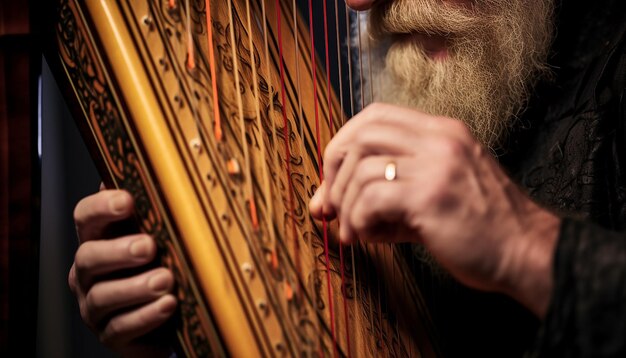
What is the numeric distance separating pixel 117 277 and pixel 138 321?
9 centimetres

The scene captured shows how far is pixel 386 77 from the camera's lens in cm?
128

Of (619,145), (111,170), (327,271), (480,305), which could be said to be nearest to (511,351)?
(480,305)

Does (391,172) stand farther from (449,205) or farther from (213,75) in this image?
(213,75)

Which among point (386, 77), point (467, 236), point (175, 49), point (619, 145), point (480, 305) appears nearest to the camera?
point (467, 236)

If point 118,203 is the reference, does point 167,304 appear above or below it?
below

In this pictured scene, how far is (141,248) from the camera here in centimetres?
64

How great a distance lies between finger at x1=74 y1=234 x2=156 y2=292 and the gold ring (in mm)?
261

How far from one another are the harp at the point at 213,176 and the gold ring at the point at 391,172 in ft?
0.49

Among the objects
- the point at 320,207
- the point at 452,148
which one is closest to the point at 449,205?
the point at 452,148

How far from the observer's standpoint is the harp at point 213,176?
63cm

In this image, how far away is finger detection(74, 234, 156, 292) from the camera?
25.3 inches

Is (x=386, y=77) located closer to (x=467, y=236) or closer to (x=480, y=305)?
(x=480, y=305)

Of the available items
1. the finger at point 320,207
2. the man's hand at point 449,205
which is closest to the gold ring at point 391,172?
the man's hand at point 449,205

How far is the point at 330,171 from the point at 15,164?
1.09ft
